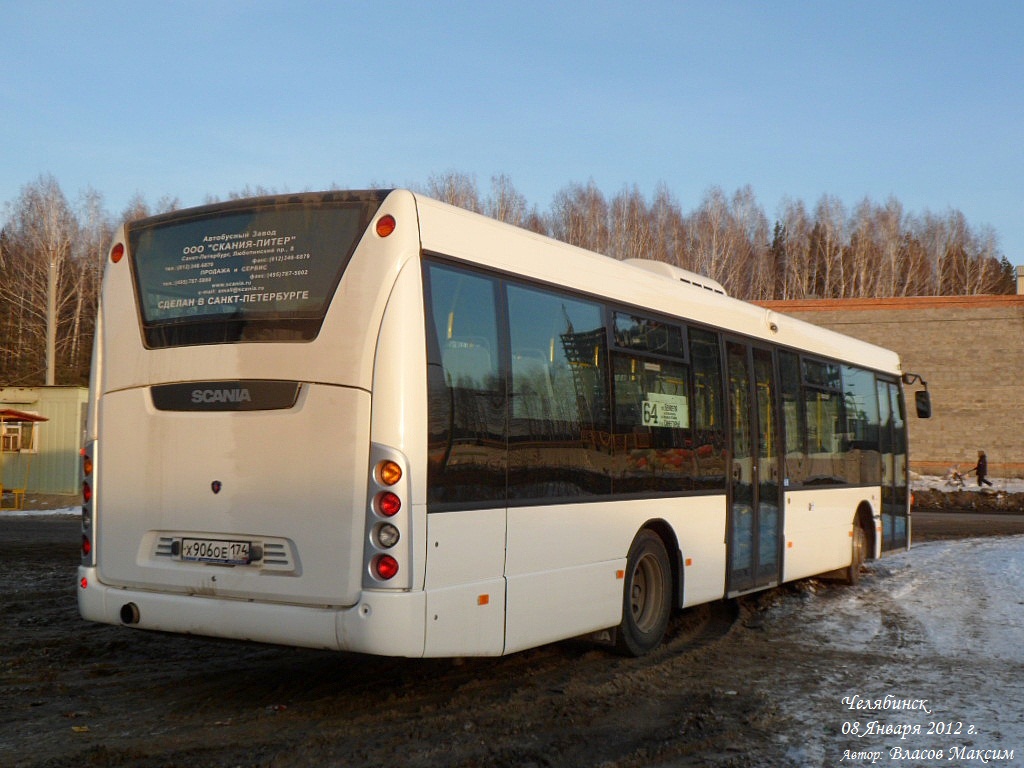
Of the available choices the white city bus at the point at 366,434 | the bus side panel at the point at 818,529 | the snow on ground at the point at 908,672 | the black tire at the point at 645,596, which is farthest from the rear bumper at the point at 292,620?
the bus side panel at the point at 818,529

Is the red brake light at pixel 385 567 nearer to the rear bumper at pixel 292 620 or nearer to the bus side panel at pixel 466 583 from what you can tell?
the rear bumper at pixel 292 620

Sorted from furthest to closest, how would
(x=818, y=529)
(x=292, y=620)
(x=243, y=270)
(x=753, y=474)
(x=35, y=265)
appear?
(x=35, y=265), (x=818, y=529), (x=753, y=474), (x=243, y=270), (x=292, y=620)

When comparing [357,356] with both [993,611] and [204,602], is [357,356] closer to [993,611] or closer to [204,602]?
[204,602]

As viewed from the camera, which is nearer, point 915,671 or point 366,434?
Answer: point 366,434

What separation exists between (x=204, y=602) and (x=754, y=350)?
6.26 metres

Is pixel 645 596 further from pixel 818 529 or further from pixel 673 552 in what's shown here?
pixel 818 529

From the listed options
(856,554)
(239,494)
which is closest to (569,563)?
(239,494)

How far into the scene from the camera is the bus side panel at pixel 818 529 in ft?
37.2

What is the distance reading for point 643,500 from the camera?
8297 mm

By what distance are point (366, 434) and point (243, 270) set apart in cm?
141

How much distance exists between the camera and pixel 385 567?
583 centimetres

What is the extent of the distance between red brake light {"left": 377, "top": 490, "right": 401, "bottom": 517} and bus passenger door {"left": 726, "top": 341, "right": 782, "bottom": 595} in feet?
15.6

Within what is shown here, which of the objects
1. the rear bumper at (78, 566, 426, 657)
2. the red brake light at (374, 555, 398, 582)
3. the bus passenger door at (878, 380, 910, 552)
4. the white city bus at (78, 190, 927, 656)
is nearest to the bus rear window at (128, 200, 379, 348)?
the white city bus at (78, 190, 927, 656)

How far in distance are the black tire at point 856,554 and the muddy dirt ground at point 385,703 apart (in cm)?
383
